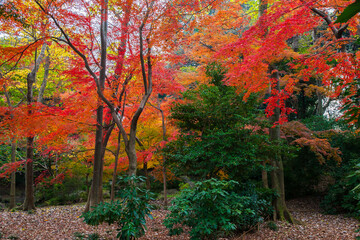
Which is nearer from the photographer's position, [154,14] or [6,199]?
[154,14]

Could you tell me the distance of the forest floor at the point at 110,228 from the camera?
17.9 feet

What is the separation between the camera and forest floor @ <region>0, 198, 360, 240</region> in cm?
547

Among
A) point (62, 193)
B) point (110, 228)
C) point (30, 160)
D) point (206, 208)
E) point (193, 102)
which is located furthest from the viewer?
point (62, 193)

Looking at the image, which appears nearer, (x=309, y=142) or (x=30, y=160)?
(x=309, y=142)

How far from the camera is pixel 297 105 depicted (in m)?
13.1

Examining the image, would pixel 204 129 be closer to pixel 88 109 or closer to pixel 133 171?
pixel 133 171

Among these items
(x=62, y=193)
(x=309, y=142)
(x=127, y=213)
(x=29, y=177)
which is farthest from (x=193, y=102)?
(x=62, y=193)

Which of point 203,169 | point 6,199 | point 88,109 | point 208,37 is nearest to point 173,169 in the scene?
point 203,169

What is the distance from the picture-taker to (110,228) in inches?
236

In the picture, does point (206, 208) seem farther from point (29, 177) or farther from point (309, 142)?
point (29, 177)

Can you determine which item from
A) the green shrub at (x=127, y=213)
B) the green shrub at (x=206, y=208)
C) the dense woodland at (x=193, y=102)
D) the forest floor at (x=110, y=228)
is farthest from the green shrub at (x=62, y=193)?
the green shrub at (x=206, y=208)

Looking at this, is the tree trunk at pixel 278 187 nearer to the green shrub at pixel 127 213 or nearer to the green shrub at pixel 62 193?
the green shrub at pixel 127 213

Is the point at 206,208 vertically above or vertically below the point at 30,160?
below

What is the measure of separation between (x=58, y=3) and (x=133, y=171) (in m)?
3.96
